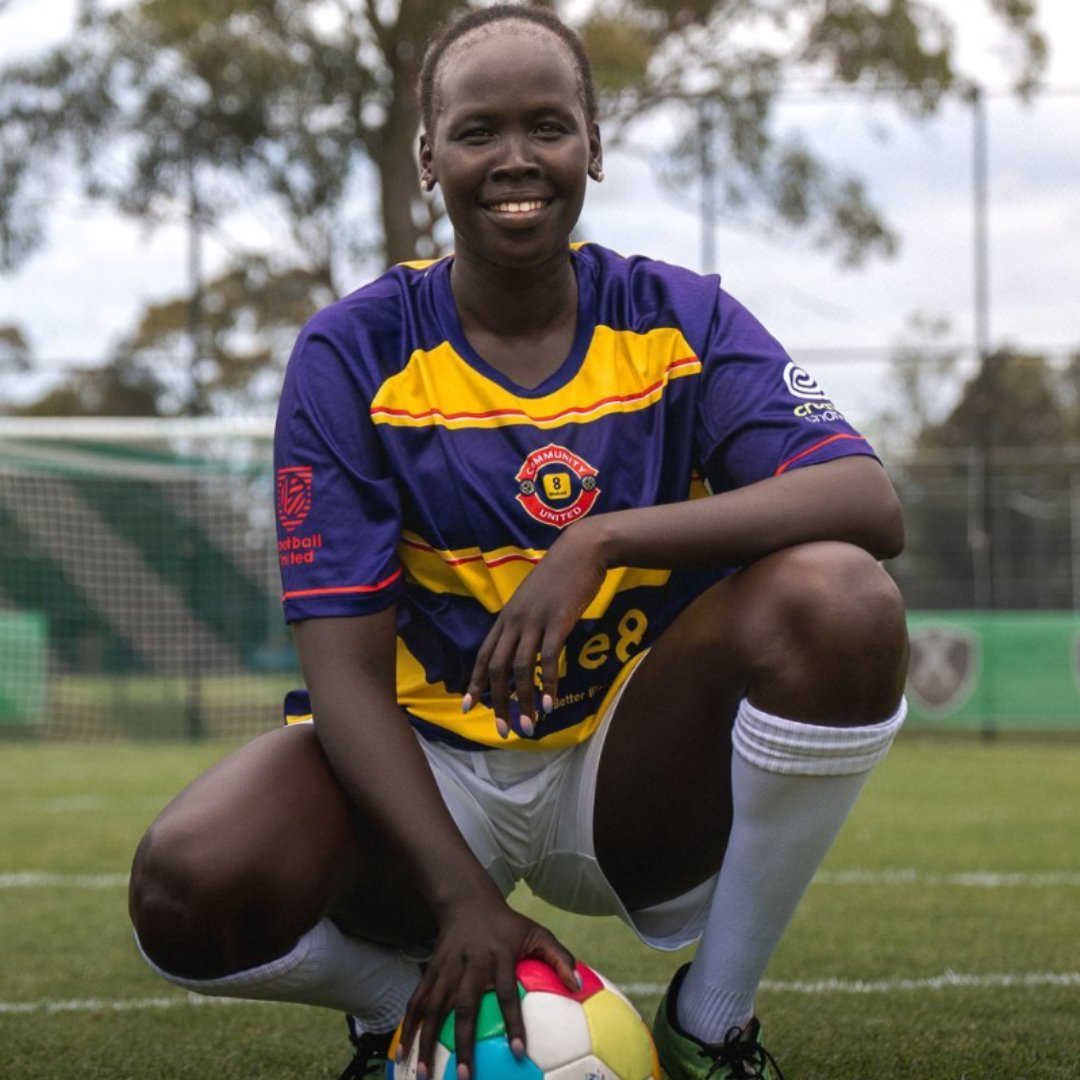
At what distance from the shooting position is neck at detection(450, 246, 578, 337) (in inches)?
99.7

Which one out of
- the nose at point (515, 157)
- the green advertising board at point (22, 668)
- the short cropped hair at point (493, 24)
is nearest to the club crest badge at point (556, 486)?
the nose at point (515, 157)

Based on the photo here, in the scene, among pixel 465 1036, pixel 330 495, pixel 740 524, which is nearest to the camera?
pixel 465 1036

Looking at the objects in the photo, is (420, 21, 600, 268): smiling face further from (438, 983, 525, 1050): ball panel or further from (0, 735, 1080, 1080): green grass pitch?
(0, 735, 1080, 1080): green grass pitch

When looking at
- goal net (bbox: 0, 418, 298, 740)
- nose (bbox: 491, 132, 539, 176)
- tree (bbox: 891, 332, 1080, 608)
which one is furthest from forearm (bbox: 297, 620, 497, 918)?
tree (bbox: 891, 332, 1080, 608)

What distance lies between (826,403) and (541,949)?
911mm

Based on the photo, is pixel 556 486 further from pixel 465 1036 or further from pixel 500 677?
pixel 465 1036

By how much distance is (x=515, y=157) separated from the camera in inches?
92.5

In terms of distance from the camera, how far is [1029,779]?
8531mm

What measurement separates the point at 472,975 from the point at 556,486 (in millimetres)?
743

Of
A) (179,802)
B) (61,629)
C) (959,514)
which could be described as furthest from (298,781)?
(959,514)

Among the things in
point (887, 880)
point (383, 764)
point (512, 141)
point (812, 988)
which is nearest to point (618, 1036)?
point (383, 764)

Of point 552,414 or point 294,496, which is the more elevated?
point 552,414

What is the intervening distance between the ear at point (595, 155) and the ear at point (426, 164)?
24cm

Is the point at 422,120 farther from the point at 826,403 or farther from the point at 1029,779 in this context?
the point at 1029,779
